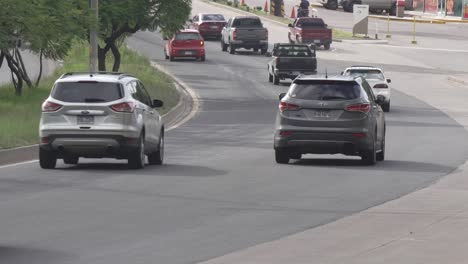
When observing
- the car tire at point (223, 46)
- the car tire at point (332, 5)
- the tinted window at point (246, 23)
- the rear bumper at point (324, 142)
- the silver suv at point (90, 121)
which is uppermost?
the silver suv at point (90, 121)

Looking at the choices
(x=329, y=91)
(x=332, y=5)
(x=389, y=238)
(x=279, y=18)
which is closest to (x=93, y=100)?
(x=329, y=91)

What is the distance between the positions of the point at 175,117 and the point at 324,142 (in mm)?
18793

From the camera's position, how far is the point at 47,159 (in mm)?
26375

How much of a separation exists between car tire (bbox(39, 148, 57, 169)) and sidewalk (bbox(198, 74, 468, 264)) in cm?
717

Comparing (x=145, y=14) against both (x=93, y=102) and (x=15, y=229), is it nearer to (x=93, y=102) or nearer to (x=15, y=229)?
(x=93, y=102)

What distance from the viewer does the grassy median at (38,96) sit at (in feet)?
105

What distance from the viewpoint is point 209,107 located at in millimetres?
51656

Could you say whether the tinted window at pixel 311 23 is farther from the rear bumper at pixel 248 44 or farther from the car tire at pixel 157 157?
the car tire at pixel 157 157

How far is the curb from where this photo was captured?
1139 inches

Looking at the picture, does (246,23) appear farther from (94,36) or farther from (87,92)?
(87,92)

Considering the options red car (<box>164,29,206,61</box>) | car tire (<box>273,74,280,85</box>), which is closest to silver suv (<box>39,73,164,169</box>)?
car tire (<box>273,74,280,85</box>)

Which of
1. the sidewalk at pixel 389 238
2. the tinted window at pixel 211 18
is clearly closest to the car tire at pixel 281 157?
the sidewalk at pixel 389 238

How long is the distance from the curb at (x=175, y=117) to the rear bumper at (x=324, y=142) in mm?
5415

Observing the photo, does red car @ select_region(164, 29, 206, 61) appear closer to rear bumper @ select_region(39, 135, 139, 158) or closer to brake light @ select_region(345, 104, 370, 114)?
brake light @ select_region(345, 104, 370, 114)
